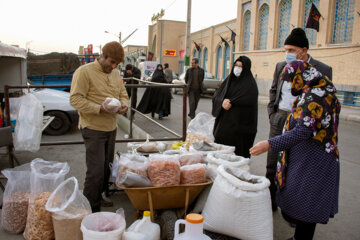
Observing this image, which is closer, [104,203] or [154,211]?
[154,211]

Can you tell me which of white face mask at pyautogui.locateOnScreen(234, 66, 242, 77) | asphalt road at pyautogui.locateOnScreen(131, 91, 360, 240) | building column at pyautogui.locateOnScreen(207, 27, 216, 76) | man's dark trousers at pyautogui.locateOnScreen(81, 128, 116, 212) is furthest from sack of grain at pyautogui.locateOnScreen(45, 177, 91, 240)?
building column at pyautogui.locateOnScreen(207, 27, 216, 76)

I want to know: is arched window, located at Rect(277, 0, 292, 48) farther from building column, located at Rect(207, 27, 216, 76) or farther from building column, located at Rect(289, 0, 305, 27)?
building column, located at Rect(207, 27, 216, 76)

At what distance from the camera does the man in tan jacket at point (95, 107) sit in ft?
10.5

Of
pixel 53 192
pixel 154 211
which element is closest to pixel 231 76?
pixel 154 211

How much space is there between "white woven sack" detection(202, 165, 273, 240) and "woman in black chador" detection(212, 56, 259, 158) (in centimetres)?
160

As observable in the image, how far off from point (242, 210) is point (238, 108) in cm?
185

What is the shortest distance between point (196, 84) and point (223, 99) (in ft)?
22.1

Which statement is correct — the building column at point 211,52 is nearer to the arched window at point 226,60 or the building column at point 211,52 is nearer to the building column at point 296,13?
the arched window at point 226,60

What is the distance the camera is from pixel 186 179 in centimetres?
309

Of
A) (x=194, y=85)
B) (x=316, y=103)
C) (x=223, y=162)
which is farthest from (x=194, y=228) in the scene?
(x=194, y=85)

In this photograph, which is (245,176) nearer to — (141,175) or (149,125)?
(141,175)

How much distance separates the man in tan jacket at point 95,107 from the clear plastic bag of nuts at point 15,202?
59 centimetres

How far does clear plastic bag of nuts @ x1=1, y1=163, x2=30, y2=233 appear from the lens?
3146mm

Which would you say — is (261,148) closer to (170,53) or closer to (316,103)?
(316,103)
